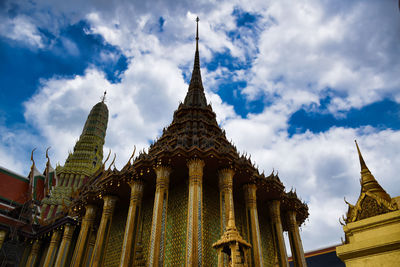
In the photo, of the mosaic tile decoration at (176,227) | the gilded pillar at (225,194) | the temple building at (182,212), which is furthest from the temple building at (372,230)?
the mosaic tile decoration at (176,227)

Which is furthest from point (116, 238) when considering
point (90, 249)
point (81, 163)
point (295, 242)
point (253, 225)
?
point (81, 163)

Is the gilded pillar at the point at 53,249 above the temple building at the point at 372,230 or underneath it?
above

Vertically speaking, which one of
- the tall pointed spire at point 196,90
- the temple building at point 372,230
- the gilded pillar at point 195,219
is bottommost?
the temple building at point 372,230

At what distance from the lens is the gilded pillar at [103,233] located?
15281mm

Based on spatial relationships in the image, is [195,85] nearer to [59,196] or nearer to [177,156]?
[177,156]

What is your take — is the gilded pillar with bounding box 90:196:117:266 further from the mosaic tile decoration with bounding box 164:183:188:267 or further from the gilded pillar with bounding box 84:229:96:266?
the mosaic tile decoration with bounding box 164:183:188:267

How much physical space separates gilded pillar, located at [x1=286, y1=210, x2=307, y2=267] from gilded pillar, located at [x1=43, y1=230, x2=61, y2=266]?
17768 millimetres

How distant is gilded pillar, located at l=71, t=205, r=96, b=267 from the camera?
56.4 feet

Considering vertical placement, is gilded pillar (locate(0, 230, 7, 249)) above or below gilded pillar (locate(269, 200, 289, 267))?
above

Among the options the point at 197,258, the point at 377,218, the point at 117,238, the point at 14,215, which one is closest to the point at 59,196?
the point at 14,215

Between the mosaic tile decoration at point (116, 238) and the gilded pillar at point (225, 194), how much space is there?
24.3 feet

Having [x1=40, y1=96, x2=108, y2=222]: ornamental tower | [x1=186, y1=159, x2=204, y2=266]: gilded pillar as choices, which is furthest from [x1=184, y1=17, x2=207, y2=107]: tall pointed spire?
[x1=40, y1=96, x2=108, y2=222]: ornamental tower

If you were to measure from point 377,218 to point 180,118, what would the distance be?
57.0 feet

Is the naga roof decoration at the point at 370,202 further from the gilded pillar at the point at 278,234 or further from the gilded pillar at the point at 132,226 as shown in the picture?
the gilded pillar at the point at 278,234
